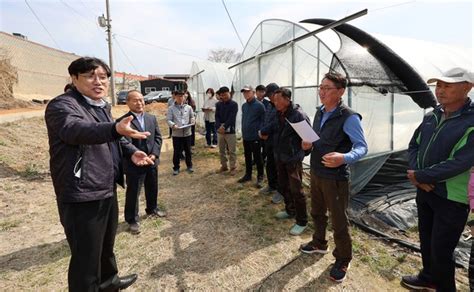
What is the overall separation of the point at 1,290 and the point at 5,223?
165cm

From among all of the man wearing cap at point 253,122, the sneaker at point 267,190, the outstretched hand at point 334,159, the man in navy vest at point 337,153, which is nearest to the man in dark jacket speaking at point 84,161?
the outstretched hand at point 334,159

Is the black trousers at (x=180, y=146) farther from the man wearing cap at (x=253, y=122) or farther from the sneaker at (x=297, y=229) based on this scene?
Result: the sneaker at (x=297, y=229)

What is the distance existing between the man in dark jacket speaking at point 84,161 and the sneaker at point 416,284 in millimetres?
2622

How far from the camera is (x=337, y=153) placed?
2.27 m

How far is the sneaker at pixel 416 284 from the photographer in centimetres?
244

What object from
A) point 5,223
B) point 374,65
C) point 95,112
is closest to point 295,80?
point 374,65

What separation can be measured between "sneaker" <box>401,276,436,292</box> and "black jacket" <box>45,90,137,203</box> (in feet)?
8.80

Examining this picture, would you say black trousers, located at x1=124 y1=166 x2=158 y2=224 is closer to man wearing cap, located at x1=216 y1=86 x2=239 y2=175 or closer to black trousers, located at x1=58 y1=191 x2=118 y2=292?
black trousers, located at x1=58 y1=191 x2=118 y2=292

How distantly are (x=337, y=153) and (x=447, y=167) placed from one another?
2.46 ft

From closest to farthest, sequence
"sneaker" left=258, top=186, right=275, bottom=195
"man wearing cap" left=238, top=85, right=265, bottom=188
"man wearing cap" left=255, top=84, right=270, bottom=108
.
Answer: "sneaker" left=258, top=186, right=275, bottom=195, "man wearing cap" left=238, top=85, right=265, bottom=188, "man wearing cap" left=255, top=84, right=270, bottom=108

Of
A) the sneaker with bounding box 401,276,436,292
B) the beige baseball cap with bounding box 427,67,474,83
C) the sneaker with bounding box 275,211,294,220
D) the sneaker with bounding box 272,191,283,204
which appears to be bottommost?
the sneaker with bounding box 401,276,436,292

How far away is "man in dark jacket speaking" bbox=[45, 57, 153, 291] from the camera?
1.57 metres

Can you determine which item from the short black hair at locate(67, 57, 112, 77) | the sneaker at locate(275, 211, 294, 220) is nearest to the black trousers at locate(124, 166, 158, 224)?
the sneaker at locate(275, 211, 294, 220)

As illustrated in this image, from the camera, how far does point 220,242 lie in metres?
3.35
